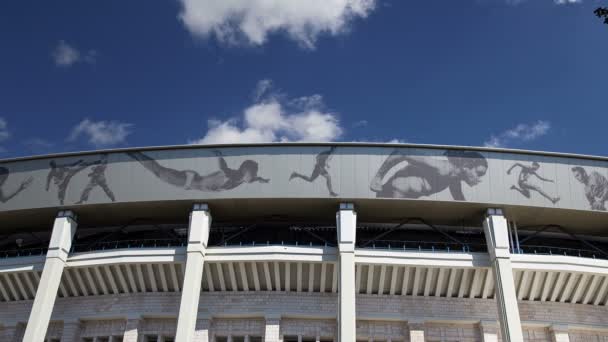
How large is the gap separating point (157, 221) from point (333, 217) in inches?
267

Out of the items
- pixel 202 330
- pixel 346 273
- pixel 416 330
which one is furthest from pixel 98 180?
pixel 416 330

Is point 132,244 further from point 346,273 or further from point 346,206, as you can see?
point 346,273

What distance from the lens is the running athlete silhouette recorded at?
2048 cm

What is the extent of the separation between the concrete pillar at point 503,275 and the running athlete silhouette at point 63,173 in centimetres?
1448

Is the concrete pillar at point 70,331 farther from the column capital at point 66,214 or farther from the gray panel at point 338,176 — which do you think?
the gray panel at point 338,176

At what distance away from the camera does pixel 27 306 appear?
21141 mm

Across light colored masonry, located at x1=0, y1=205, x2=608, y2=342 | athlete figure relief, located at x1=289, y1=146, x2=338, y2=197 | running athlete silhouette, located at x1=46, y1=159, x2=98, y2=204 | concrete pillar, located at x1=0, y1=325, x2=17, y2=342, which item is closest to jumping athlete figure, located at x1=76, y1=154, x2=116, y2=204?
running athlete silhouette, located at x1=46, y1=159, x2=98, y2=204

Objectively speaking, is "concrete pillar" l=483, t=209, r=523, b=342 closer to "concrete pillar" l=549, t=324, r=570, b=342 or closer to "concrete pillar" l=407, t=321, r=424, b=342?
"concrete pillar" l=407, t=321, r=424, b=342

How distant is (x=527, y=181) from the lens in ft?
63.9

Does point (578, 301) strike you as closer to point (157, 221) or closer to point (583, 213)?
point (583, 213)

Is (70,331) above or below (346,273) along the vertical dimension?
below

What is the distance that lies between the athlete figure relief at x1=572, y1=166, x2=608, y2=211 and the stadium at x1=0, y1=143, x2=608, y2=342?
50mm

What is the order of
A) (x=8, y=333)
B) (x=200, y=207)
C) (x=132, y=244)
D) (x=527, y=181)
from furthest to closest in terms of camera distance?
(x=132, y=244), (x=8, y=333), (x=200, y=207), (x=527, y=181)

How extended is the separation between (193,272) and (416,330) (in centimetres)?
790
